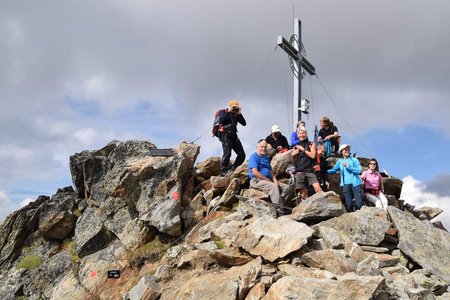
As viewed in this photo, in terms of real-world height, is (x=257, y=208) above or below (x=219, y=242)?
above

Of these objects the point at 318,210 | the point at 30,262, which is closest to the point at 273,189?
the point at 318,210

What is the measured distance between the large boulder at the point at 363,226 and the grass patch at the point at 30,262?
10171 mm

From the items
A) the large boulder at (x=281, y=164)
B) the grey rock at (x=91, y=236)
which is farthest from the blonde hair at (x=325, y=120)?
the grey rock at (x=91, y=236)

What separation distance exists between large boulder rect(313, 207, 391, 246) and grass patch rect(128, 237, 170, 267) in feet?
16.1

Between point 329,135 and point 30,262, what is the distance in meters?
12.7

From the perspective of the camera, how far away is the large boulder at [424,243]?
1027 centimetres

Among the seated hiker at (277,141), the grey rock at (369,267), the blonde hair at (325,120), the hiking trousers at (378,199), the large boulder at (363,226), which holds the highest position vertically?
the blonde hair at (325,120)

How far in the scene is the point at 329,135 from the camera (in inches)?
648

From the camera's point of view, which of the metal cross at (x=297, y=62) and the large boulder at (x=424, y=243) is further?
the metal cross at (x=297, y=62)

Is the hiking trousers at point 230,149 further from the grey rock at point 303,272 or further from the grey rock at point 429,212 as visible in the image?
the grey rock at point 429,212

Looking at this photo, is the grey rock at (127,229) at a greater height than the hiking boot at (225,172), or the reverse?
the hiking boot at (225,172)

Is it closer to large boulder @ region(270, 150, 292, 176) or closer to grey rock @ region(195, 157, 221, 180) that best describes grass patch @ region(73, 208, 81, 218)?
grey rock @ region(195, 157, 221, 180)

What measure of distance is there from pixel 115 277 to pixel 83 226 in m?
3.23

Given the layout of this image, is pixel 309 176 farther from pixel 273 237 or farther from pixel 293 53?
pixel 293 53
